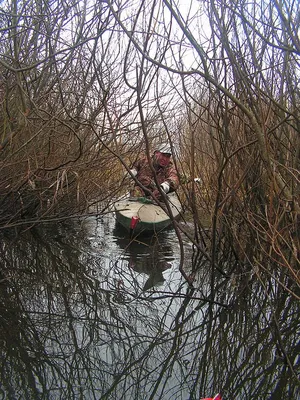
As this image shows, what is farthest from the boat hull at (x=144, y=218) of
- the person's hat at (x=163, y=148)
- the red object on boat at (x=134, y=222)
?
the person's hat at (x=163, y=148)

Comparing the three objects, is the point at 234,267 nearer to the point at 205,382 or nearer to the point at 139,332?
the point at 139,332

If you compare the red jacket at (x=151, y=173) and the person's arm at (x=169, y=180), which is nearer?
the red jacket at (x=151, y=173)

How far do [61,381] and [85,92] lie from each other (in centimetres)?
456

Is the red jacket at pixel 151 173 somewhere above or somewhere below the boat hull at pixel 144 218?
above

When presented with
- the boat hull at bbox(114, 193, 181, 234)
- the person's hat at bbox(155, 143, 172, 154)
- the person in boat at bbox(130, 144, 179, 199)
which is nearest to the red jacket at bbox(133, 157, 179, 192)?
the person in boat at bbox(130, 144, 179, 199)

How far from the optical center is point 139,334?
13.9 ft

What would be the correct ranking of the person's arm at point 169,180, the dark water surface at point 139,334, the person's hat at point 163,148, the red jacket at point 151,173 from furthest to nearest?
1. the person's hat at point 163,148
2. the person's arm at point 169,180
3. the red jacket at point 151,173
4. the dark water surface at point 139,334

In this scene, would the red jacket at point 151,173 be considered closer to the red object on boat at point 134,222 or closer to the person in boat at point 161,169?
the person in boat at point 161,169

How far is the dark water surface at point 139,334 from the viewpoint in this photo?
3.34 m

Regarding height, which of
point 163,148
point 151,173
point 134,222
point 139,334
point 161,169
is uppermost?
point 163,148

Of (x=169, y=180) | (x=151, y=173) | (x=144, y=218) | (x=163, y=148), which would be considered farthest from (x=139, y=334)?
(x=163, y=148)

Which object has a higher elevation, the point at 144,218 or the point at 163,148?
the point at 163,148

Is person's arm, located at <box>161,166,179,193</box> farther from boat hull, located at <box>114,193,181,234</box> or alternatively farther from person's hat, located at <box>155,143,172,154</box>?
person's hat, located at <box>155,143,172,154</box>

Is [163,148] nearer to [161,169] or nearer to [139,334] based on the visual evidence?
[161,169]
